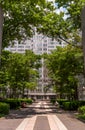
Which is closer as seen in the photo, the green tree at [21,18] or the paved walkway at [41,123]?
the paved walkway at [41,123]

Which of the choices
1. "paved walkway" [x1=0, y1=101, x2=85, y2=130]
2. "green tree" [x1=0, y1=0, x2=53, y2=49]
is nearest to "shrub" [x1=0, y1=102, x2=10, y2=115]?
"paved walkway" [x1=0, y1=101, x2=85, y2=130]

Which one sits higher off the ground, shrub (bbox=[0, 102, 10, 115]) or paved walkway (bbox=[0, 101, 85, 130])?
shrub (bbox=[0, 102, 10, 115])

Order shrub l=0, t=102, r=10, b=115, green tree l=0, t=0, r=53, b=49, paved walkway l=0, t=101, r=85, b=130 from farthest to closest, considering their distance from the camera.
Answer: green tree l=0, t=0, r=53, b=49, shrub l=0, t=102, r=10, b=115, paved walkway l=0, t=101, r=85, b=130

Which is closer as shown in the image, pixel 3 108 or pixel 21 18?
pixel 3 108

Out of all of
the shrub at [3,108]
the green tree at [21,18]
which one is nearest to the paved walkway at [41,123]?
the shrub at [3,108]

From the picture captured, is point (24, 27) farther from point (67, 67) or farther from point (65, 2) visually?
point (67, 67)

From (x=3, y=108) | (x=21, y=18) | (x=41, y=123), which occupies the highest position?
(x=21, y=18)

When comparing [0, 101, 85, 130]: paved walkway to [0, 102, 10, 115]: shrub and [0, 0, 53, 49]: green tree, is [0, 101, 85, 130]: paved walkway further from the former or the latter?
[0, 0, 53, 49]: green tree

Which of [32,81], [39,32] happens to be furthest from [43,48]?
[39,32]

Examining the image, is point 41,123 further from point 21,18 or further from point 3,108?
point 21,18

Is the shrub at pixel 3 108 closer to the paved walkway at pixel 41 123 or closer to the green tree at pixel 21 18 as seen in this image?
the paved walkway at pixel 41 123

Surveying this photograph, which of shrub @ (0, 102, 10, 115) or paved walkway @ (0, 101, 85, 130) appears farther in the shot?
shrub @ (0, 102, 10, 115)

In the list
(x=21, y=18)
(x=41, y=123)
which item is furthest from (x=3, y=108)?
(x=21, y=18)

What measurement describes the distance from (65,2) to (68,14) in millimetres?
1521
